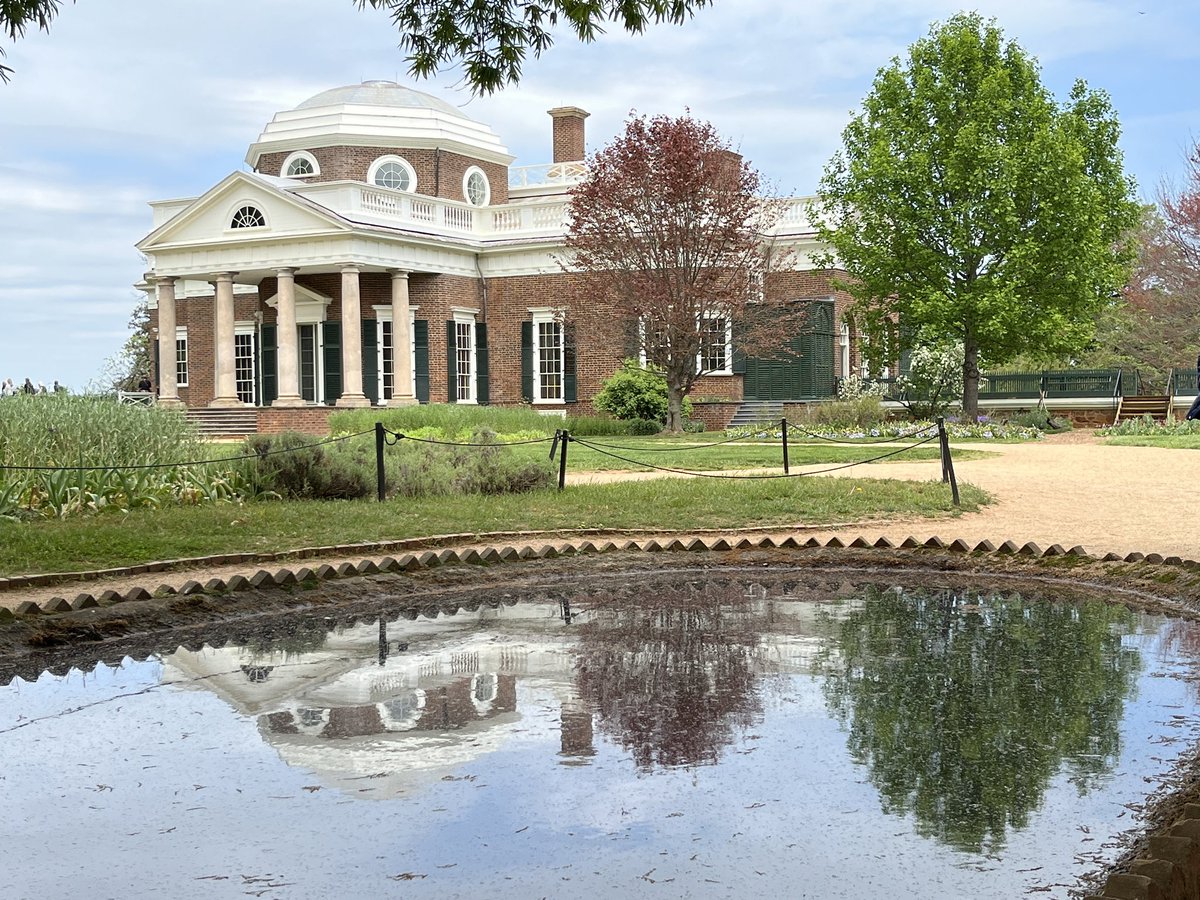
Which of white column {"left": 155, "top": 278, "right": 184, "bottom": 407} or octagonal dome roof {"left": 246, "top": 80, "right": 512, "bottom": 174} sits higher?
octagonal dome roof {"left": 246, "top": 80, "right": 512, "bottom": 174}

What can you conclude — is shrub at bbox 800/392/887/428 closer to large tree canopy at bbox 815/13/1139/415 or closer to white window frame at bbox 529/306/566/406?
large tree canopy at bbox 815/13/1139/415

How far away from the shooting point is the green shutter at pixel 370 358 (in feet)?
115

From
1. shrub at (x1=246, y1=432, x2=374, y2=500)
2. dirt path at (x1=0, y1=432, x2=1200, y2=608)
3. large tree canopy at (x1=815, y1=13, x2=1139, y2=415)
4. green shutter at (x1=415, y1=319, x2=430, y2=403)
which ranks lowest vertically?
dirt path at (x1=0, y1=432, x2=1200, y2=608)

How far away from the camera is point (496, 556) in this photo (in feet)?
34.7

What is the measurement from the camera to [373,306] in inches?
1398

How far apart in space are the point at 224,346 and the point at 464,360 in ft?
21.2

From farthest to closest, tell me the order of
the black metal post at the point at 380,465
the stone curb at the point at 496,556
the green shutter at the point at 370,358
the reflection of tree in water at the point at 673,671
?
the green shutter at the point at 370,358, the black metal post at the point at 380,465, the stone curb at the point at 496,556, the reflection of tree in water at the point at 673,671

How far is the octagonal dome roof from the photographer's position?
3859 cm

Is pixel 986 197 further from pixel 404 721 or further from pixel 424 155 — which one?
pixel 404 721

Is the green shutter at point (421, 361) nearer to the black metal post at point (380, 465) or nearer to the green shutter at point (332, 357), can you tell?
the green shutter at point (332, 357)

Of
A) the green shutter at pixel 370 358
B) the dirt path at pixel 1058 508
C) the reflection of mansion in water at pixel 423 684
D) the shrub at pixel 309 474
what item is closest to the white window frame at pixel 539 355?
the green shutter at pixel 370 358

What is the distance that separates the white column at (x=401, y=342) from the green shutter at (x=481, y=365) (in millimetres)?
2575

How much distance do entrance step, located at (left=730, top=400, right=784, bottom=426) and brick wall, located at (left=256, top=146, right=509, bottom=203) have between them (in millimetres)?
12579

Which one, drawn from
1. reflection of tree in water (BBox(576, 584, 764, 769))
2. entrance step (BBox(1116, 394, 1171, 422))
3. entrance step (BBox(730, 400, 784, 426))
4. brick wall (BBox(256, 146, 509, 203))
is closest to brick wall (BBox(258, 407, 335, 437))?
brick wall (BBox(256, 146, 509, 203))
